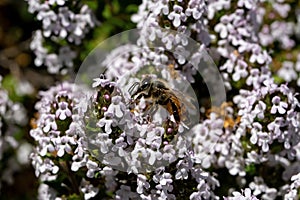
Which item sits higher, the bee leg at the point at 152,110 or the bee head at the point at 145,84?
the bee head at the point at 145,84

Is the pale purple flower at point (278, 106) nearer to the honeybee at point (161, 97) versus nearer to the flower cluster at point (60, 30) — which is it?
the honeybee at point (161, 97)

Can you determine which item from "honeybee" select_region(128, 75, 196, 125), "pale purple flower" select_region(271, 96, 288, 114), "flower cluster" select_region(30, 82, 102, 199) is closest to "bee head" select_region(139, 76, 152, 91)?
"honeybee" select_region(128, 75, 196, 125)

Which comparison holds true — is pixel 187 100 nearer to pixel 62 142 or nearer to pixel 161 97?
pixel 161 97

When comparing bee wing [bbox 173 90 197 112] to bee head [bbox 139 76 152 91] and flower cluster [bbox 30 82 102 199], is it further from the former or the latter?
flower cluster [bbox 30 82 102 199]

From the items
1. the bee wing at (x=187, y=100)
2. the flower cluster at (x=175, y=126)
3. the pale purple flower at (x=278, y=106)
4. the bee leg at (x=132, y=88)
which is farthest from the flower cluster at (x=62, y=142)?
the pale purple flower at (x=278, y=106)

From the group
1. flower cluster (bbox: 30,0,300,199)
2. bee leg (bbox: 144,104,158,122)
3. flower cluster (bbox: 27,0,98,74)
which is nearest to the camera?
flower cluster (bbox: 30,0,300,199)

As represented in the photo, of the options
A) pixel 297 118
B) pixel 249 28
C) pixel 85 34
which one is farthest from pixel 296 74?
pixel 85 34
